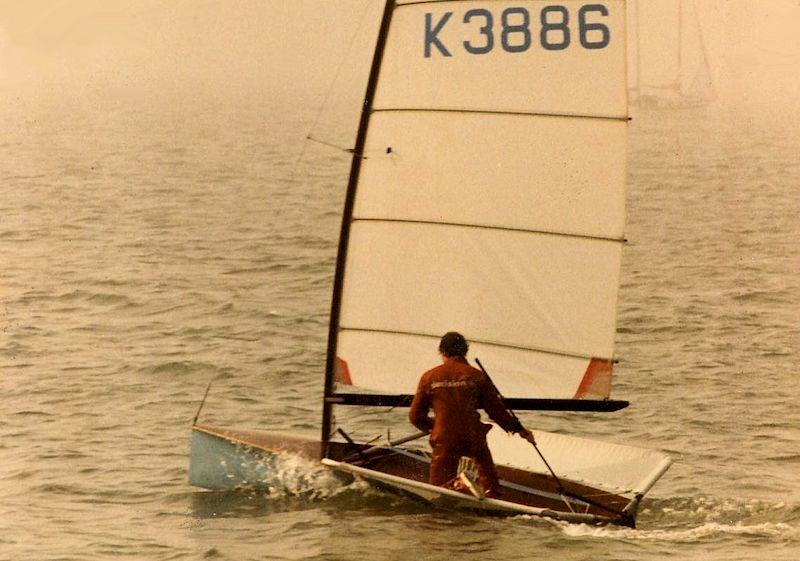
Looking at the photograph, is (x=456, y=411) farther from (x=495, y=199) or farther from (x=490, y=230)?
(x=495, y=199)

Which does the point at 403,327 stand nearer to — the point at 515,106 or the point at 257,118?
the point at 515,106

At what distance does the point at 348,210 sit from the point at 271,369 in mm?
7075

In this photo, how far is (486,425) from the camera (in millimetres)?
11438

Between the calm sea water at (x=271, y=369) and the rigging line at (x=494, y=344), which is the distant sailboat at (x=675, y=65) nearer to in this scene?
the calm sea water at (x=271, y=369)

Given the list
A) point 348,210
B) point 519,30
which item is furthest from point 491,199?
point 519,30

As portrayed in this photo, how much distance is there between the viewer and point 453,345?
11258mm

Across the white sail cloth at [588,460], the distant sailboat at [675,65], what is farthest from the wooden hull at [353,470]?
the distant sailboat at [675,65]

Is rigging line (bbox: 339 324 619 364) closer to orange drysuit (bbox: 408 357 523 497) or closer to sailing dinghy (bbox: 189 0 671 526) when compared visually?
sailing dinghy (bbox: 189 0 671 526)

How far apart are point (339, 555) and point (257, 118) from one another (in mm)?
67605

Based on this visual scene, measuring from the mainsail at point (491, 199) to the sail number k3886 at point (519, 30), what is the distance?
0.01 meters

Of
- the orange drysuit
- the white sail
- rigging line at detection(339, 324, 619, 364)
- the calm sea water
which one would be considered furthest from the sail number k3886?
the calm sea water

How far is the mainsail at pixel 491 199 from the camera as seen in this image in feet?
38.8

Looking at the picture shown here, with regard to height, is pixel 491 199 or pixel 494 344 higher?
pixel 491 199

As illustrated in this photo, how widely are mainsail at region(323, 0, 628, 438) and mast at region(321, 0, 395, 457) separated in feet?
0.06
